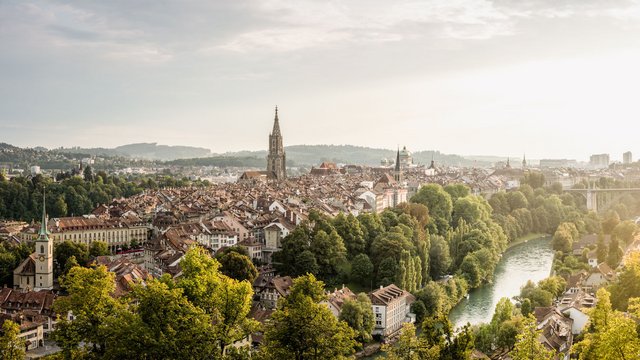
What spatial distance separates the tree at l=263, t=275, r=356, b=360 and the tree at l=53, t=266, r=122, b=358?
3715 millimetres

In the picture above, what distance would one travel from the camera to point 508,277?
3622 centimetres

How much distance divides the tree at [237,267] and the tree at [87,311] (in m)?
10.1

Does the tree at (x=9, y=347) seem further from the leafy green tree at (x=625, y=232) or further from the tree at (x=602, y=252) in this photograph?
the leafy green tree at (x=625, y=232)

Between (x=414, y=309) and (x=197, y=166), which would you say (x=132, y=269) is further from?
(x=197, y=166)

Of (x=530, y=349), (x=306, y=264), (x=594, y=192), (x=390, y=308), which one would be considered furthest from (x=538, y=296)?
(x=594, y=192)

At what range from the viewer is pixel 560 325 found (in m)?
22.3

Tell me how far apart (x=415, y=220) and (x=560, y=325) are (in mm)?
15675

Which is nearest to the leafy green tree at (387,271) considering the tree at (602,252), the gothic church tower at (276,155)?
the tree at (602,252)

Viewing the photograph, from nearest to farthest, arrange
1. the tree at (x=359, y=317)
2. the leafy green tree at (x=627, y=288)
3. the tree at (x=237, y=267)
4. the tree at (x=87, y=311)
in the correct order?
the tree at (x=87, y=311), the leafy green tree at (x=627, y=288), the tree at (x=359, y=317), the tree at (x=237, y=267)

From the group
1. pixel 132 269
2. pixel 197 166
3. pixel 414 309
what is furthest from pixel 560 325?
pixel 197 166

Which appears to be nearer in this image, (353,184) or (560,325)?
(560,325)

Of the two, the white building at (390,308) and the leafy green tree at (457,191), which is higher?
the leafy green tree at (457,191)

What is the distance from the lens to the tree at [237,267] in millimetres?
27516

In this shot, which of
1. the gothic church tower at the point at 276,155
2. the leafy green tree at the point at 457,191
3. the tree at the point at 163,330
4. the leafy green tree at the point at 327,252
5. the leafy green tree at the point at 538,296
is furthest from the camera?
the gothic church tower at the point at 276,155
